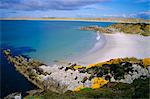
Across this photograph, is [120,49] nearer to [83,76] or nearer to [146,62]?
[146,62]

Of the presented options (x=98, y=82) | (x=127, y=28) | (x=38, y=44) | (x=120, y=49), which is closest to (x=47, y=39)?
(x=38, y=44)

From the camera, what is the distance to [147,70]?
6.78m

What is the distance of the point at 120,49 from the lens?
6.81 metres

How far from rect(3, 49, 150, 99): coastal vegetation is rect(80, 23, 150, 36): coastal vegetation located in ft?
1.71

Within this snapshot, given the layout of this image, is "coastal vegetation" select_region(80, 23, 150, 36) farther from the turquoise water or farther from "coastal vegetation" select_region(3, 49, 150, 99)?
"coastal vegetation" select_region(3, 49, 150, 99)

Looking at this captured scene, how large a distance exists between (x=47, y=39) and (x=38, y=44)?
0.19 metres

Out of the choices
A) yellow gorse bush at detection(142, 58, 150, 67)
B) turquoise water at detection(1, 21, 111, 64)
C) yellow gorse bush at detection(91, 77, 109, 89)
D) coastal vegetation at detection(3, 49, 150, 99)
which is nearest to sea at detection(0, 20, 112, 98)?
turquoise water at detection(1, 21, 111, 64)

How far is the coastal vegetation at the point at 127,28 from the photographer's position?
6.86 m

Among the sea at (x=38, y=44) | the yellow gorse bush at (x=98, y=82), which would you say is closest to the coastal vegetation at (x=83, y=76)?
the yellow gorse bush at (x=98, y=82)

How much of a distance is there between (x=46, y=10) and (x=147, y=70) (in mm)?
2146

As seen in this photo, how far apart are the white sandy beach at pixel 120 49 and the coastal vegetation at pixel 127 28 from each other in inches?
3.7

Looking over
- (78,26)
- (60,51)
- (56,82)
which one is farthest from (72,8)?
(56,82)

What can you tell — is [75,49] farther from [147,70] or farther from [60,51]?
[147,70]

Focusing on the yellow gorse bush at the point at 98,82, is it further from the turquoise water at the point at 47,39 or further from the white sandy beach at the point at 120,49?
the turquoise water at the point at 47,39
